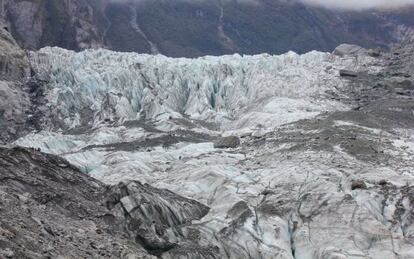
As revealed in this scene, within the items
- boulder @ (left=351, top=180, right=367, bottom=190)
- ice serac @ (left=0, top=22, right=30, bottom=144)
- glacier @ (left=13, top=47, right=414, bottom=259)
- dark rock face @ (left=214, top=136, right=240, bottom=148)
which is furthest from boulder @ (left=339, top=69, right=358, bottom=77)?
boulder @ (left=351, top=180, right=367, bottom=190)

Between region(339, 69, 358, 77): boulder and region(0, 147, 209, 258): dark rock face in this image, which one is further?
region(339, 69, 358, 77): boulder

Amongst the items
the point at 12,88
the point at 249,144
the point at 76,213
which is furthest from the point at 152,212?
the point at 12,88

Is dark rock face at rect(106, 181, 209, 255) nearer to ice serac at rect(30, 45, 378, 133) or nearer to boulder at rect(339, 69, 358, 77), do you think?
ice serac at rect(30, 45, 378, 133)

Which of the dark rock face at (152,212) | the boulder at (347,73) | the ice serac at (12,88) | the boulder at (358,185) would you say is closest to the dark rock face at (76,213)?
the dark rock face at (152,212)

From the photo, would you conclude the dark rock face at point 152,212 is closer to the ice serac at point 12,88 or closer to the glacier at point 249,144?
the glacier at point 249,144

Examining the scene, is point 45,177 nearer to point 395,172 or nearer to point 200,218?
point 200,218

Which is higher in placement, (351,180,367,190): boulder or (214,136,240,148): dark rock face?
(351,180,367,190): boulder
